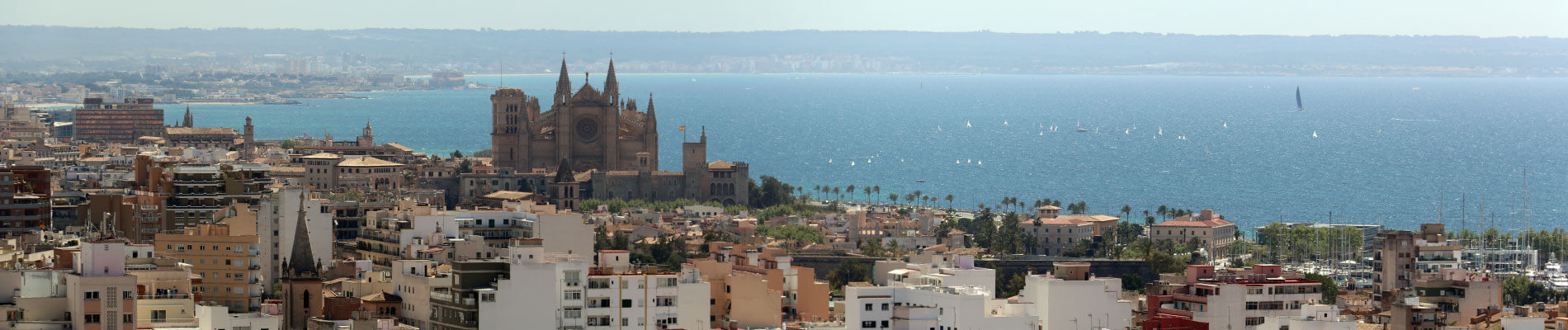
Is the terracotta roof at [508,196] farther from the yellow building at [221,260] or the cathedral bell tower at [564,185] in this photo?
the yellow building at [221,260]

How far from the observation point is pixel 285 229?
48.6 meters

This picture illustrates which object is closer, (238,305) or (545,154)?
(238,305)

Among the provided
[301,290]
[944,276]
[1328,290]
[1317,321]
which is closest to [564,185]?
[1328,290]

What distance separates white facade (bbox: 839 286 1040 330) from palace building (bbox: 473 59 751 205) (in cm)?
5561

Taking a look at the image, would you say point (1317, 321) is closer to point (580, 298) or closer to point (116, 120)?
point (580, 298)

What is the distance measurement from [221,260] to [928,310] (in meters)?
12.8

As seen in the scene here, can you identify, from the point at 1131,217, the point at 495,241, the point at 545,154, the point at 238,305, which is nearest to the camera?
the point at 238,305

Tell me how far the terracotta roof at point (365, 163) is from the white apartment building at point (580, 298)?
56.2 metres

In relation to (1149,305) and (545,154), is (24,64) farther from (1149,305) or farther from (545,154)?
(1149,305)

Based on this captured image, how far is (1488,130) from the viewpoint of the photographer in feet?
632

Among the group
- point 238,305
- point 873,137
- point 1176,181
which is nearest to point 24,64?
point 873,137

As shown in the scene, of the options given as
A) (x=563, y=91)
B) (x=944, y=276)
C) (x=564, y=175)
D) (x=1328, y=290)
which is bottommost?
(x=1328, y=290)

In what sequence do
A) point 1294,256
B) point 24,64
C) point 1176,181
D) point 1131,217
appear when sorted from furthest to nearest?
point 24,64 → point 1176,181 → point 1131,217 → point 1294,256

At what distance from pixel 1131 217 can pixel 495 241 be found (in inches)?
2516
